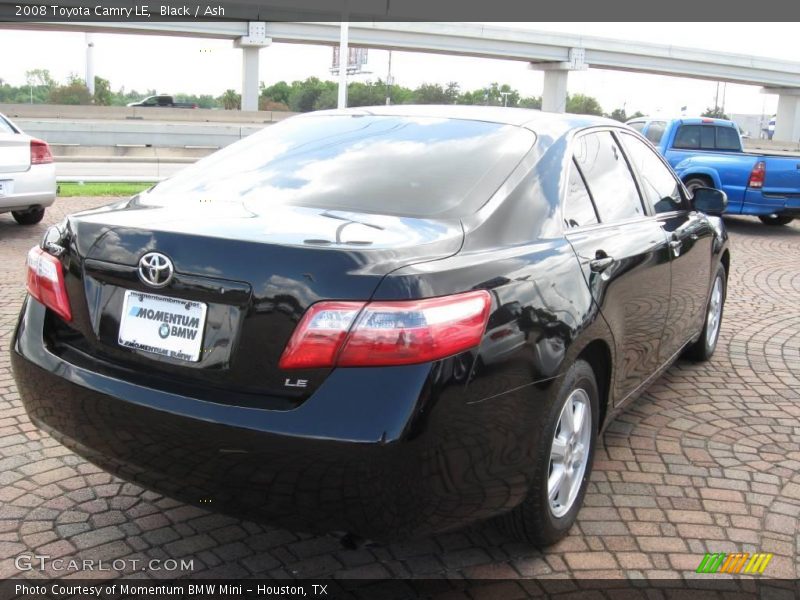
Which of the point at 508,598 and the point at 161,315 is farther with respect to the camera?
the point at 508,598

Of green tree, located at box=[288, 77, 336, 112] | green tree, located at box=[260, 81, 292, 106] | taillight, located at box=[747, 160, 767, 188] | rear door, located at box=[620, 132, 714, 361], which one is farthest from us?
green tree, located at box=[260, 81, 292, 106]

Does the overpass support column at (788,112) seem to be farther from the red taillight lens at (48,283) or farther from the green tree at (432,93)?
the red taillight lens at (48,283)

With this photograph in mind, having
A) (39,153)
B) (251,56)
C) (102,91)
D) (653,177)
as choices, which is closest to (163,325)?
(653,177)

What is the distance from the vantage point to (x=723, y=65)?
67.5 m

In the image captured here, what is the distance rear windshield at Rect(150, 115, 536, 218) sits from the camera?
3.05m

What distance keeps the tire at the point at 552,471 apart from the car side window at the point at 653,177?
4.95 feet

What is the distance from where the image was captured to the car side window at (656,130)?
603 inches

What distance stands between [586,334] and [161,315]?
1.50m

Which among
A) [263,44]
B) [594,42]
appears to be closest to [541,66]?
[594,42]

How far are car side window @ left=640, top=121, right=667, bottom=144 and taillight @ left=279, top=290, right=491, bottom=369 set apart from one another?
13891 mm

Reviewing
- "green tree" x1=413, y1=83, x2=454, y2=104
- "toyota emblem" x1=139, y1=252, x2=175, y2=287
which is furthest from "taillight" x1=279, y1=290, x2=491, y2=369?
"green tree" x1=413, y1=83, x2=454, y2=104

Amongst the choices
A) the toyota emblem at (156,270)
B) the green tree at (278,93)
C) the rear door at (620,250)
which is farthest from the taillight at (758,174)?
the green tree at (278,93)

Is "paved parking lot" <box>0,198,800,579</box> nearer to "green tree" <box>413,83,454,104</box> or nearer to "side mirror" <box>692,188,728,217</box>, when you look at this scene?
"side mirror" <box>692,188,728,217</box>

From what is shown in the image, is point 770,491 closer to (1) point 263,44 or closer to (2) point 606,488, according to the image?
(2) point 606,488
